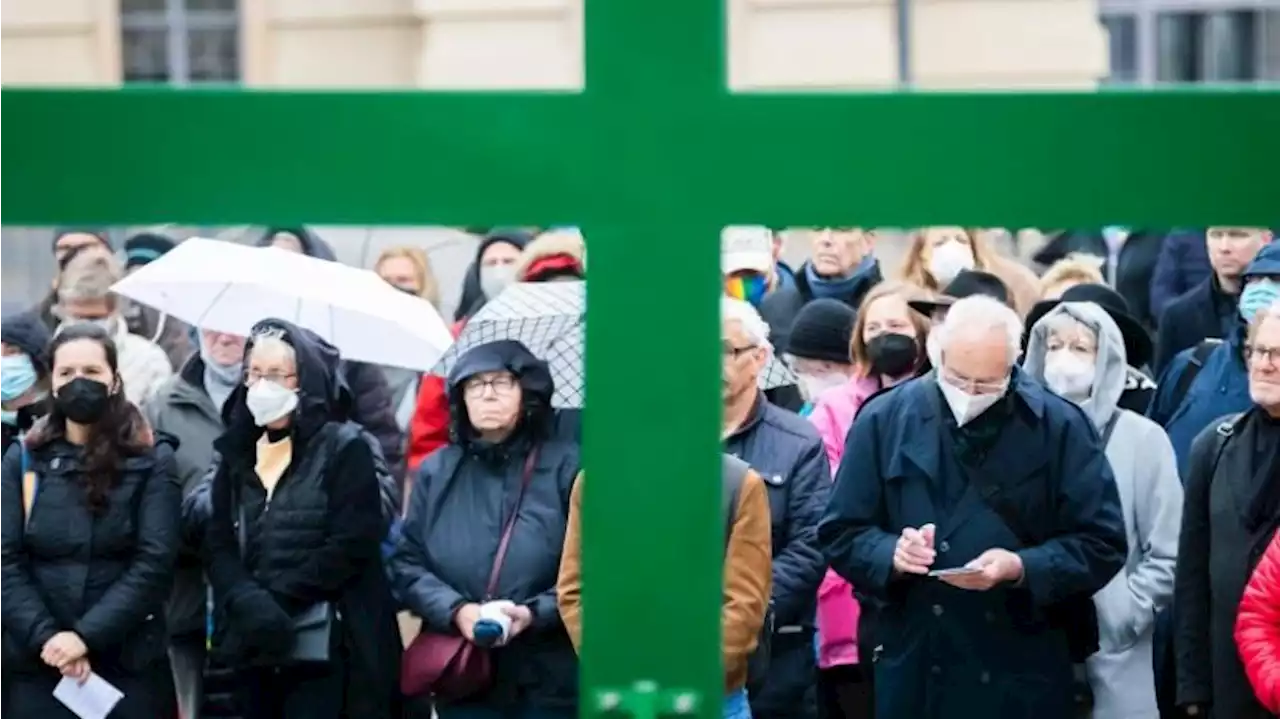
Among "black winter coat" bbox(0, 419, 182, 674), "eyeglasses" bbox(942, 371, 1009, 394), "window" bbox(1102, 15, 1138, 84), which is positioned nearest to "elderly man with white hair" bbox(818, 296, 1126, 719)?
"eyeglasses" bbox(942, 371, 1009, 394)

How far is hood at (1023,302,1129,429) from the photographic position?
5953 millimetres

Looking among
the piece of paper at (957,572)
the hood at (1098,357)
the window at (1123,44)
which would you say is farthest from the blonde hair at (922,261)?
the window at (1123,44)

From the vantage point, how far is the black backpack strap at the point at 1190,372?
654 cm

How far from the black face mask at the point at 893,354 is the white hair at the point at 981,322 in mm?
942

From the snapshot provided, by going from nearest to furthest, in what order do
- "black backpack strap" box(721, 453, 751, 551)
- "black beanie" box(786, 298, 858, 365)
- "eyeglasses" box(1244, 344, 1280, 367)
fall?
"black backpack strap" box(721, 453, 751, 551) < "eyeglasses" box(1244, 344, 1280, 367) < "black beanie" box(786, 298, 858, 365)

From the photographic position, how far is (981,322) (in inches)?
211

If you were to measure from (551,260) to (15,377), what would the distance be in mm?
1526

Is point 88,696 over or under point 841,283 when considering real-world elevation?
under

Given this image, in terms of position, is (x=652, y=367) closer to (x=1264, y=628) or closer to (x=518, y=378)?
(x=1264, y=628)

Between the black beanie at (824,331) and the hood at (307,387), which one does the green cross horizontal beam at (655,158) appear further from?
the black beanie at (824,331)

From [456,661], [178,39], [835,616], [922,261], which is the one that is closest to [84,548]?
[456,661]

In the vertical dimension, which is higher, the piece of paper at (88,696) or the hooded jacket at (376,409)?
the hooded jacket at (376,409)

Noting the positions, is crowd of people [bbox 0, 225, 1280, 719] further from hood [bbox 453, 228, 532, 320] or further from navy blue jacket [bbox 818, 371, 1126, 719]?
hood [bbox 453, 228, 532, 320]

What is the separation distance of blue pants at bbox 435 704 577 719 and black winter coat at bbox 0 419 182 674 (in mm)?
754
